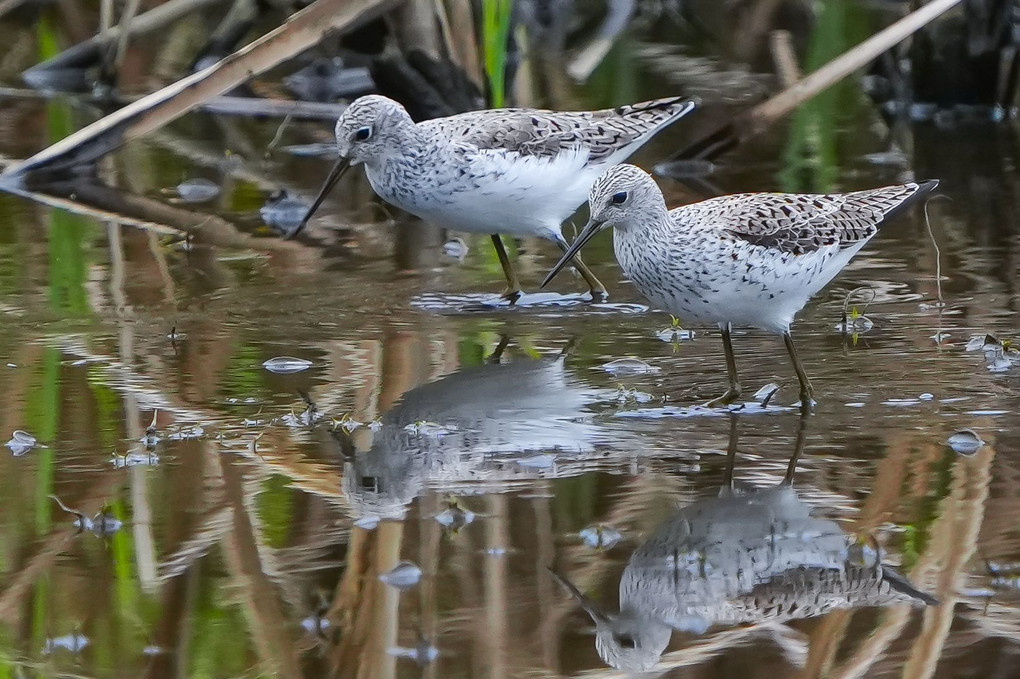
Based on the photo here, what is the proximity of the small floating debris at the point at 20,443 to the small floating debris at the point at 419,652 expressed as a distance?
229 cm

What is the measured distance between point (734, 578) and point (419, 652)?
107 centimetres

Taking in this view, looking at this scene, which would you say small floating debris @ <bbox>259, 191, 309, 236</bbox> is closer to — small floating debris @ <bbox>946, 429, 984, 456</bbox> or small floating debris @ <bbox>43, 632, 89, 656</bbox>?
small floating debris @ <bbox>946, 429, 984, 456</bbox>

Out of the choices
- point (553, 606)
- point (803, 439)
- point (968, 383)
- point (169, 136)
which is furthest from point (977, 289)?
point (169, 136)

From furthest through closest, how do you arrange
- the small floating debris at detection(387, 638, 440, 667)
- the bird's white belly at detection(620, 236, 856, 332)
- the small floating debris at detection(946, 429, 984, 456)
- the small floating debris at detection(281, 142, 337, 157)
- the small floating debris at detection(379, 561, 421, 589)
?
1. the small floating debris at detection(281, 142, 337, 157)
2. the bird's white belly at detection(620, 236, 856, 332)
3. the small floating debris at detection(946, 429, 984, 456)
4. the small floating debris at detection(379, 561, 421, 589)
5. the small floating debris at detection(387, 638, 440, 667)

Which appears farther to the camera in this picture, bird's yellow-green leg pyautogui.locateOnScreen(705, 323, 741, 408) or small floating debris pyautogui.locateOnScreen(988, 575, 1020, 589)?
bird's yellow-green leg pyautogui.locateOnScreen(705, 323, 741, 408)

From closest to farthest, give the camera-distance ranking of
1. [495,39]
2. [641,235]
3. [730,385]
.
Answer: [641,235]
[730,385]
[495,39]

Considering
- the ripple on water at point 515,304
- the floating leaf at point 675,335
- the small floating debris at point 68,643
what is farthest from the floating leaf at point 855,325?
the small floating debris at point 68,643

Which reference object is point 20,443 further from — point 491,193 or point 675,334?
point 675,334

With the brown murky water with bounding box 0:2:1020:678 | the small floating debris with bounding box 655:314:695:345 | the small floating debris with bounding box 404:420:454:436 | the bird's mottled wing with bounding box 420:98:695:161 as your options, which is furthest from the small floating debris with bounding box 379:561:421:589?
the bird's mottled wing with bounding box 420:98:695:161

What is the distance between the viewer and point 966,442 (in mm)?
6125

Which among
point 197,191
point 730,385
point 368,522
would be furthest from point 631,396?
point 197,191

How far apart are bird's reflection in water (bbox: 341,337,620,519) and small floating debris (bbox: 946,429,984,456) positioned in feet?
4.41

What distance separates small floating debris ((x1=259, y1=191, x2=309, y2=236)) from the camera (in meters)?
10.4

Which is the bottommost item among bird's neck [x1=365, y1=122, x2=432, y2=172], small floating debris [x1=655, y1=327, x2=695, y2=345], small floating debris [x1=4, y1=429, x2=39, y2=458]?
small floating debris [x1=4, y1=429, x2=39, y2=458]
